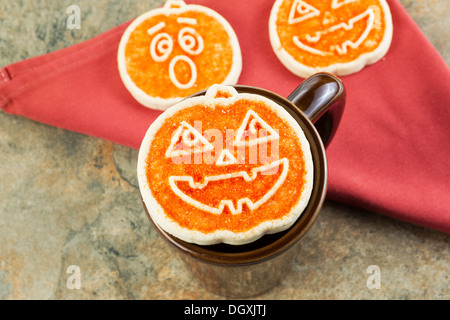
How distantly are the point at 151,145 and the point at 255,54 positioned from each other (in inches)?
17.5

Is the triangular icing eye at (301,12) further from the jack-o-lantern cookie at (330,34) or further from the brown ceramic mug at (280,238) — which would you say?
the brown ceramic mug at (280,238)

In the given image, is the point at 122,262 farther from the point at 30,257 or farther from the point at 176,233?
the point at 176,233

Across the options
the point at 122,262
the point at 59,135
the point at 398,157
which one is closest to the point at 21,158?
the point at 59,135

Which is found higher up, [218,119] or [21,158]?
[218,119]

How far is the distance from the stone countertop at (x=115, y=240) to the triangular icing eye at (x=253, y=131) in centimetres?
36

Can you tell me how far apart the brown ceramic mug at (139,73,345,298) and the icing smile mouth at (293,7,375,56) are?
0.25 metres

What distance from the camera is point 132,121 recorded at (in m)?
0.97

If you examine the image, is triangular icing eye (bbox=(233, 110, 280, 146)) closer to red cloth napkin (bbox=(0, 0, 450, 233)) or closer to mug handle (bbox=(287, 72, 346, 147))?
mug handle (bbox=(287, 72, 346, 147))

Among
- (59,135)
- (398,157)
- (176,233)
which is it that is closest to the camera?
(176,233)

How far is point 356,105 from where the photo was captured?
961 millimetres

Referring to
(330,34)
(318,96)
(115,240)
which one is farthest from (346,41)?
(115,240)

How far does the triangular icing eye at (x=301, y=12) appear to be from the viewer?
99 cm

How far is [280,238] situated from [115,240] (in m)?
0.45

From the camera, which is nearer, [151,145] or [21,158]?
[151,145]
